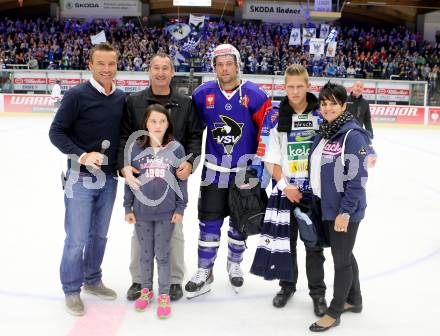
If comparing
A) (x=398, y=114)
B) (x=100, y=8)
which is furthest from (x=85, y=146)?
(x=100, y=8)

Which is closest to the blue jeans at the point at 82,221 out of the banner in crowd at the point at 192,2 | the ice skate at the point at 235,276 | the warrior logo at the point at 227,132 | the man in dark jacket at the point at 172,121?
the man in dark jacket at the point at 172,121

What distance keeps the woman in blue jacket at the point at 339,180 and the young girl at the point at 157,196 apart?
0.83m

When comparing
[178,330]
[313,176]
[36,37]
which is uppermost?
Result: [36,37]

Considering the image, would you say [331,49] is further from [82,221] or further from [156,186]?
[82,221]

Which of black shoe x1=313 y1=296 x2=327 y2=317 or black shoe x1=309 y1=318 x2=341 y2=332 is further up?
black shoe x1=313 y1=296 x2=327 y2=317

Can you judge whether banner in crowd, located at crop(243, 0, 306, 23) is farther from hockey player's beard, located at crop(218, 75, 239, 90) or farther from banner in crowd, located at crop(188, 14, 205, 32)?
hockey player's beard, located at crop(218, 75, 239, 90)

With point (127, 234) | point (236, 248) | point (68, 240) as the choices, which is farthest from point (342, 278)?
point (127, 234)

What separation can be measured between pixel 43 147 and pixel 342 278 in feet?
25.4

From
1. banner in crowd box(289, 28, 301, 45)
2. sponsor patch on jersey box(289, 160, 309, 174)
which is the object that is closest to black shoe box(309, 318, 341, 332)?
sponsor patch on jersey box(289, 160, 309, 174)

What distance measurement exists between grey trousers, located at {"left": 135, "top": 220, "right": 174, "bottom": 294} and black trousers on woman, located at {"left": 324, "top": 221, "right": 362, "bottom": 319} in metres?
0.96

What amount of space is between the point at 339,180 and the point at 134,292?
1.50 metres

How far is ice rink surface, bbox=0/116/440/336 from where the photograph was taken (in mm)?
2768

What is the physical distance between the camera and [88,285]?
10.3 ft

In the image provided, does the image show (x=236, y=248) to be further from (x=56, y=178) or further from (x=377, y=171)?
(x=377, y=171)
